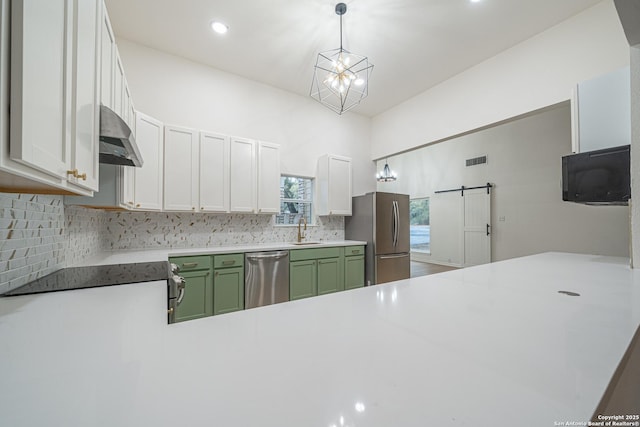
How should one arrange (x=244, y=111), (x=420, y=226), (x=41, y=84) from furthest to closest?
(x=420, y=226) → (x=244, y=111) → (x=41, y=84)

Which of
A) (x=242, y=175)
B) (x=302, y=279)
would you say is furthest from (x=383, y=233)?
(x=242, y=175)

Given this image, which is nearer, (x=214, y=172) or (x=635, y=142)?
(x=635, y=142)

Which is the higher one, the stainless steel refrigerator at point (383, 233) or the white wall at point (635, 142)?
the white wall at point (635, 142)

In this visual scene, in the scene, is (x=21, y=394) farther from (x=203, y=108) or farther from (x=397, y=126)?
(x=397, y=126)

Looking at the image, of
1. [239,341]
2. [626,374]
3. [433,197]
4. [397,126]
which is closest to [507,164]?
[433,197]

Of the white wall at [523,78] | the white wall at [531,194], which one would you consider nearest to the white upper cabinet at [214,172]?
the white wall at [523,78]

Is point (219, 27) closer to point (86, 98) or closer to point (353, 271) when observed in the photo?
point (86, 98)

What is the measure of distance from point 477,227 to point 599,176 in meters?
4.44

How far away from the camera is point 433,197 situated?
23.4 feet

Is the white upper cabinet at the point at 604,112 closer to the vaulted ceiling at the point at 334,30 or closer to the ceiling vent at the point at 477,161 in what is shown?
the vaulted ceiling at the point at 334,30

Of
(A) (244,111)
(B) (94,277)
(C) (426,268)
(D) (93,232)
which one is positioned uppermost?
(A) (244,111)

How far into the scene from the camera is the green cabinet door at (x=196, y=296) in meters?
2.54

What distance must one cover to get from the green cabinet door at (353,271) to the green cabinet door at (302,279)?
0.53 metres

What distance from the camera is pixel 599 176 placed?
1.90 m
